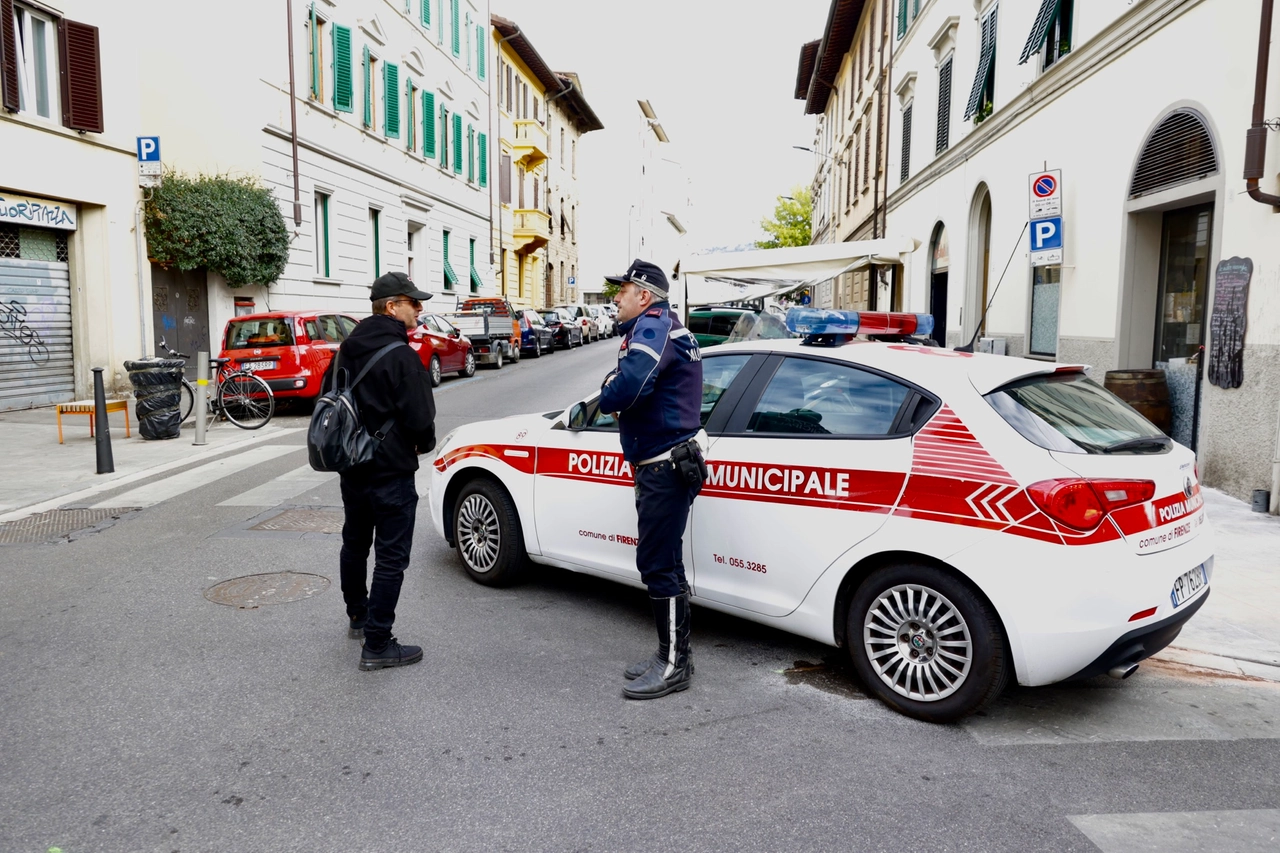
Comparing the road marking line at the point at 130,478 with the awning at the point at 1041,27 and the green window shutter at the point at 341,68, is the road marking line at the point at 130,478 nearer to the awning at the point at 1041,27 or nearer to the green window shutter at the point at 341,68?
the awning at the point at 1041,27

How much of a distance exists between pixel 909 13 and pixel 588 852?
72.1 feet

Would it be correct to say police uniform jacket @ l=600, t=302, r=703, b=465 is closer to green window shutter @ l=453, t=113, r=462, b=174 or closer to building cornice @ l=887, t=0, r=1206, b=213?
building cornice @ l=887, t=0, r=1206, b=213

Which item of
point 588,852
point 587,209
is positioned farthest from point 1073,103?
point 587,209

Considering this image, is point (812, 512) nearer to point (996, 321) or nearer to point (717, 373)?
point (717, 373)

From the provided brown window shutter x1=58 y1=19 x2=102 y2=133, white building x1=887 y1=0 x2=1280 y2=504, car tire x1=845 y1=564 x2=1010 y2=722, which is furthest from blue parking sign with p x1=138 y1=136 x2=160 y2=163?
car tire x1=845 y1=564 x2=1010 y2=722

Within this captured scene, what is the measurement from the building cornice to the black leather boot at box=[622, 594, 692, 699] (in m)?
8.23

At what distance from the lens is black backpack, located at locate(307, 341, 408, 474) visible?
166 inches

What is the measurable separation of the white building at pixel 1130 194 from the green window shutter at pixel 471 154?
21.8 meters

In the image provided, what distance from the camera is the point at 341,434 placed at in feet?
13.9

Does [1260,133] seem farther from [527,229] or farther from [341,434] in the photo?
[527,229]

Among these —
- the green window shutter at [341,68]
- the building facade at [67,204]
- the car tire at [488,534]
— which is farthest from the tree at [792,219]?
the car tire at [488,534]

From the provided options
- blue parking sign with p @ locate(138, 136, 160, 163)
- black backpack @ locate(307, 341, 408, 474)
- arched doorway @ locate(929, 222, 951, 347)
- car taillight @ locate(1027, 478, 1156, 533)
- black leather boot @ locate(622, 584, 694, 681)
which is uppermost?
blue parking sign with p @ locate(138, 136, 160, 163)

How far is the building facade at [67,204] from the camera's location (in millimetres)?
14414

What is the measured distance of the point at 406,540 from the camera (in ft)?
14.7
